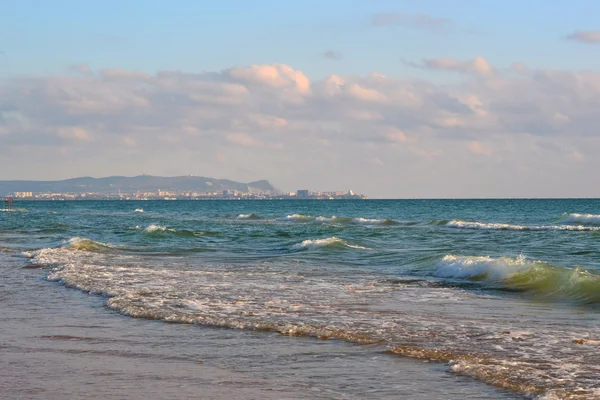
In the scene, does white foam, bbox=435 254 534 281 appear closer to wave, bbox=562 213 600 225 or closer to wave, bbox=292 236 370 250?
wave, bbox=292 236 370 250

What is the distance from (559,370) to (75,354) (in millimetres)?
5247

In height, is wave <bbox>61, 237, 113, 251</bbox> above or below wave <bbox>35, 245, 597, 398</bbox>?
below

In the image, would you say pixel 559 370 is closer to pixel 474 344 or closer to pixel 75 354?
pixel 474 344

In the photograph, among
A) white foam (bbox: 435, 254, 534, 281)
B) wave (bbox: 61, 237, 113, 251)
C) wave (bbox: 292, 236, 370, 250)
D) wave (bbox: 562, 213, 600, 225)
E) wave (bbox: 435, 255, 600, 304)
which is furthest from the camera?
wave (bbox: 562, 213, 600, 225)

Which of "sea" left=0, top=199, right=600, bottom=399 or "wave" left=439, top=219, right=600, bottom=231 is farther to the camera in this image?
"wave" left=439, top=219, right=600, bottom=231

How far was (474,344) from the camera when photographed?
9.59 m

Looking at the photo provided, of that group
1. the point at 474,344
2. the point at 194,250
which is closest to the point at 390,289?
the point at 474,344

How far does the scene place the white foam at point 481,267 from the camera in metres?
18.0

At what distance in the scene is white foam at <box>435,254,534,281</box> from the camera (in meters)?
18.0

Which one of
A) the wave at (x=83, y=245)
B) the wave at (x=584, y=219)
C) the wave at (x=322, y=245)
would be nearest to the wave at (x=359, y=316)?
the wave at (x=83, y=245)

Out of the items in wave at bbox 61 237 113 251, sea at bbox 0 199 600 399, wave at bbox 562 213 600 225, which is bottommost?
wave at bbox 61 237 113 251

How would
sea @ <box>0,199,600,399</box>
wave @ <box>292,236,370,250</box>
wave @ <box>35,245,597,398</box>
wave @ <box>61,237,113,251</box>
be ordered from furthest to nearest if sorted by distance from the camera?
wave @ <box>292,236,370,250</box>, wave @ <box>61,237,113,251</box>, wave @ <box>35,245,597,398</box>, sea @ <box>0,199,600,399</box>

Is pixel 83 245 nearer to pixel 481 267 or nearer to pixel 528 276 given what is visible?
pixel 481 267

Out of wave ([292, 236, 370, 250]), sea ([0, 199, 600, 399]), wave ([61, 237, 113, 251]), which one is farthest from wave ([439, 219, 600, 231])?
wave ([61, 237, 113, 251])
